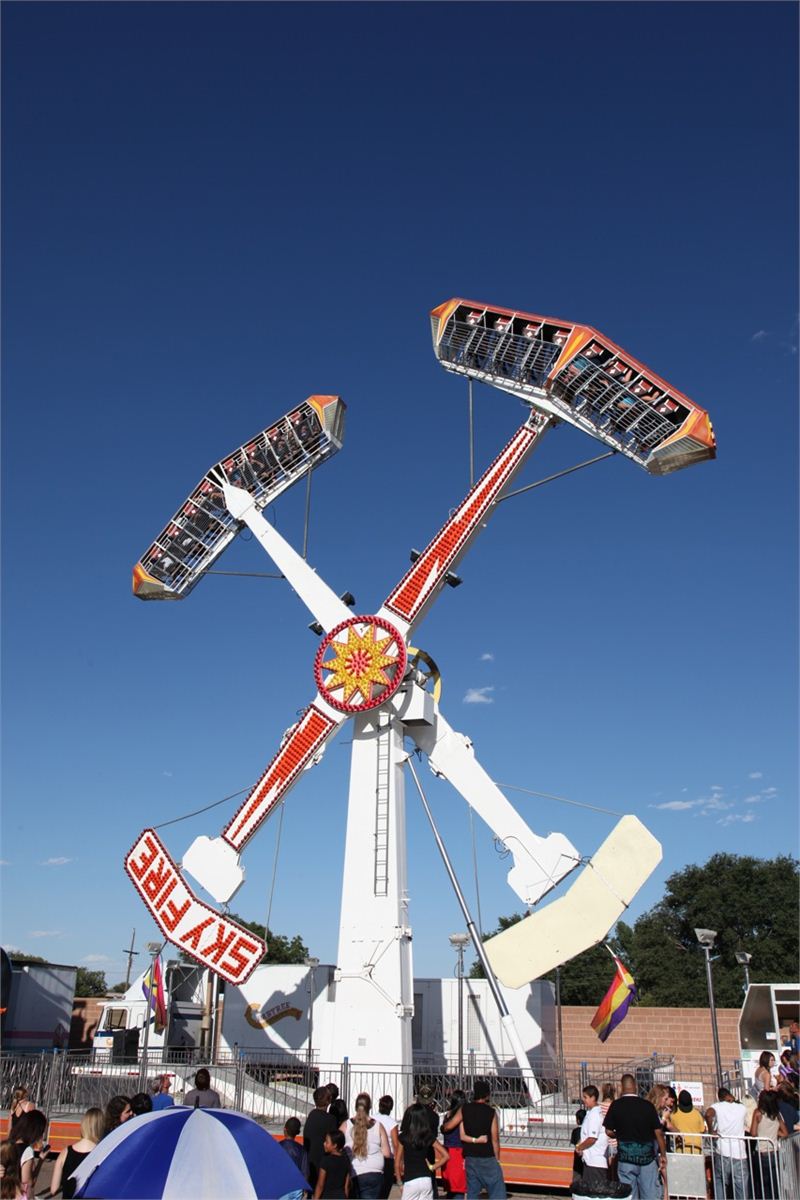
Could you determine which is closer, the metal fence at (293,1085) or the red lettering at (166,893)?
the metal fence at (293,1085)

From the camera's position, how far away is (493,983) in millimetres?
20125

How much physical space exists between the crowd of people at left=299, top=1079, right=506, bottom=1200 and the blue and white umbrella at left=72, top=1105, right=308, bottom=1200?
6.02ft

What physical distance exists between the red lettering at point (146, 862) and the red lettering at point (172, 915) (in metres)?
1.16

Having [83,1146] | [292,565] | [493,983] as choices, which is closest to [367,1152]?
[83,1146]

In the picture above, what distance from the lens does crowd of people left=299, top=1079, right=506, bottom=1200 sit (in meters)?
8.66

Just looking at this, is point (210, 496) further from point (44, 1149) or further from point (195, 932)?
point (44, 1149)

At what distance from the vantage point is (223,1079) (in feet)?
70.0

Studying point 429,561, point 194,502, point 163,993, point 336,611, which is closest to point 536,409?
point 429,561

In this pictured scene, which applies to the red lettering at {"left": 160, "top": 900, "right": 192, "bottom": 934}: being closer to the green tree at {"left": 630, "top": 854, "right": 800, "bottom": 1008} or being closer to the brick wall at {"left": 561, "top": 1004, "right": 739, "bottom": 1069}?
the brick wall at {"left": 561, "top": 1004, "right": 739, "bottom": 1069}

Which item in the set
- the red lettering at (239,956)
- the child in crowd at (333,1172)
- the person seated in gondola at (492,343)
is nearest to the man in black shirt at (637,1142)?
the child in crowd at (333,1172)

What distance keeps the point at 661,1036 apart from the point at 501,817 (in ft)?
58.1

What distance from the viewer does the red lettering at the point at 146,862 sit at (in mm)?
22500

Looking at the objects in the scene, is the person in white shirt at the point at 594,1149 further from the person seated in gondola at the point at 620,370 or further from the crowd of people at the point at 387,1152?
the person seated in gondola at the point at 620,370

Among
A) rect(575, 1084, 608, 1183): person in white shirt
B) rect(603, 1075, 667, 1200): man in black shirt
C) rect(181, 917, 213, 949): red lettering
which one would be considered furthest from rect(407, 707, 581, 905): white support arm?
rect(603, 1075, 667, 1200): man in black shirt
